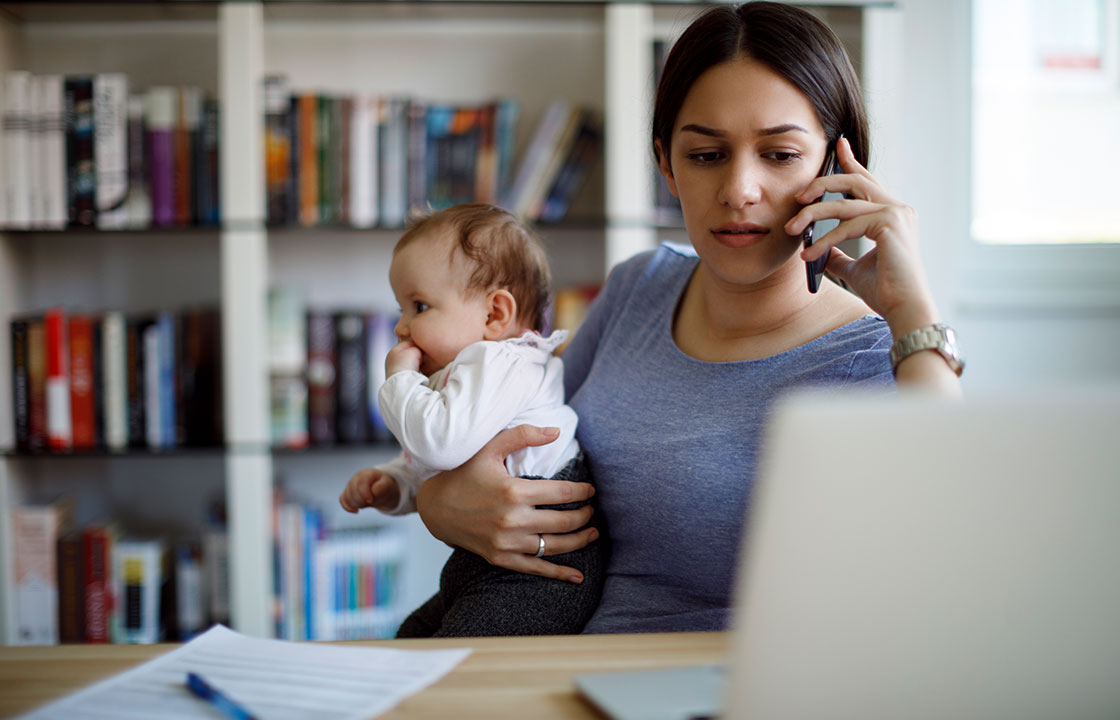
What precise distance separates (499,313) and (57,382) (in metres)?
1.57

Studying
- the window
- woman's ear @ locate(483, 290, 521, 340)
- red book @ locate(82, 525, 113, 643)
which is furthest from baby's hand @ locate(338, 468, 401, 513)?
the window

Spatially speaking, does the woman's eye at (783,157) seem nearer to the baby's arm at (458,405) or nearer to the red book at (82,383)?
the baby's arm at (458,405)

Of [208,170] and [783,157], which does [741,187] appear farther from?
[208,170]

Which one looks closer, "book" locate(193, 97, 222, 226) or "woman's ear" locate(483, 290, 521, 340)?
"woman's ear" locate(483, 290, 521, 340)

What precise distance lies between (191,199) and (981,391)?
7.38ft

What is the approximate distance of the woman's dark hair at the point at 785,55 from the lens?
1.09 meters

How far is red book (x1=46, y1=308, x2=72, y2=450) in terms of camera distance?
2.22 metres

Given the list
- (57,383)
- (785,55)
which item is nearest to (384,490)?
(785,55)

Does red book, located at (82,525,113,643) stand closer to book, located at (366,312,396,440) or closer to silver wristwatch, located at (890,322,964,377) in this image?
book, located at (366,312,396,440)

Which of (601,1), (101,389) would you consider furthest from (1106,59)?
(101,389)

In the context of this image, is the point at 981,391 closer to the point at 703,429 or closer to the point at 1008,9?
the point at 703,429

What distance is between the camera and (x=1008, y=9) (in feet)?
8.77

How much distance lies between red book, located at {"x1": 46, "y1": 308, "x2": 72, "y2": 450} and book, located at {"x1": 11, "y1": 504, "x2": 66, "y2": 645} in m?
0.20

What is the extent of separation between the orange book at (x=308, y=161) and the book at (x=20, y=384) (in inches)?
30.7
